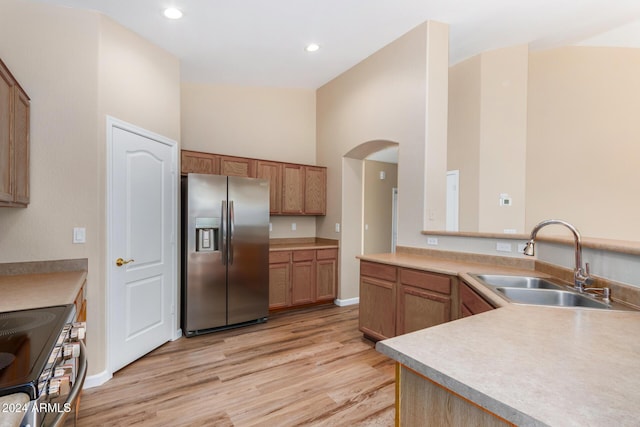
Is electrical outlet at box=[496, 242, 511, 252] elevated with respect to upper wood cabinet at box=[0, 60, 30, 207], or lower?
lower

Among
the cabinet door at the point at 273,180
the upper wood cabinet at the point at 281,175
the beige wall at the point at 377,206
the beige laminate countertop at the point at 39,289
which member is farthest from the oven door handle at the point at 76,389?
the beige wall at the point at 377,206

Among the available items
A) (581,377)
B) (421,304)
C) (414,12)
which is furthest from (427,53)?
(581,377)

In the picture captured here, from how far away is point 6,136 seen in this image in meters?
1.83

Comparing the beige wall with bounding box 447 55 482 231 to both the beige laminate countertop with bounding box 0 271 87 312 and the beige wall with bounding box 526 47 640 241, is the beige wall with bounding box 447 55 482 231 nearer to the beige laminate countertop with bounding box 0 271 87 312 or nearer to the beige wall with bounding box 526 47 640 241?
the beige wall with bounding box 526 47 640 241

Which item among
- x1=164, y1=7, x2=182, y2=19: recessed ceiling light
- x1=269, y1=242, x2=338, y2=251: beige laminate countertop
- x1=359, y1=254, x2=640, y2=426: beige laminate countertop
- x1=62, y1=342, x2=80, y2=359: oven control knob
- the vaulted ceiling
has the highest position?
the vaulted ceiling

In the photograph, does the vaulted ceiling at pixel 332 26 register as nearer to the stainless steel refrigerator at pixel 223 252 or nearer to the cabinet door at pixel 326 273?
the stainless steel refrigerator at pixel 223 252

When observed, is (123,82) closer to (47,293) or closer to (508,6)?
(47,293)

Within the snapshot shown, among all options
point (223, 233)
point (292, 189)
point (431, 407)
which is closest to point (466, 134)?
point (292, 189)

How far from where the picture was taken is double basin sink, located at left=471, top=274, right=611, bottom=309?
5.50 ft

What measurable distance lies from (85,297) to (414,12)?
372 cm

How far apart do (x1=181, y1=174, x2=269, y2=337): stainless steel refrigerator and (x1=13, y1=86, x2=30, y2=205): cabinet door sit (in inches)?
50.7

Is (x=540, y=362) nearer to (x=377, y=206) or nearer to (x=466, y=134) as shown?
(x=466, y=134)

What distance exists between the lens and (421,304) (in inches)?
105

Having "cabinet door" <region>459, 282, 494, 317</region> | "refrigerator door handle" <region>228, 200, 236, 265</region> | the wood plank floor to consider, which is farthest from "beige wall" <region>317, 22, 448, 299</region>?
"refrigerator door handle" <region>228, 200, 236, 265</region>
